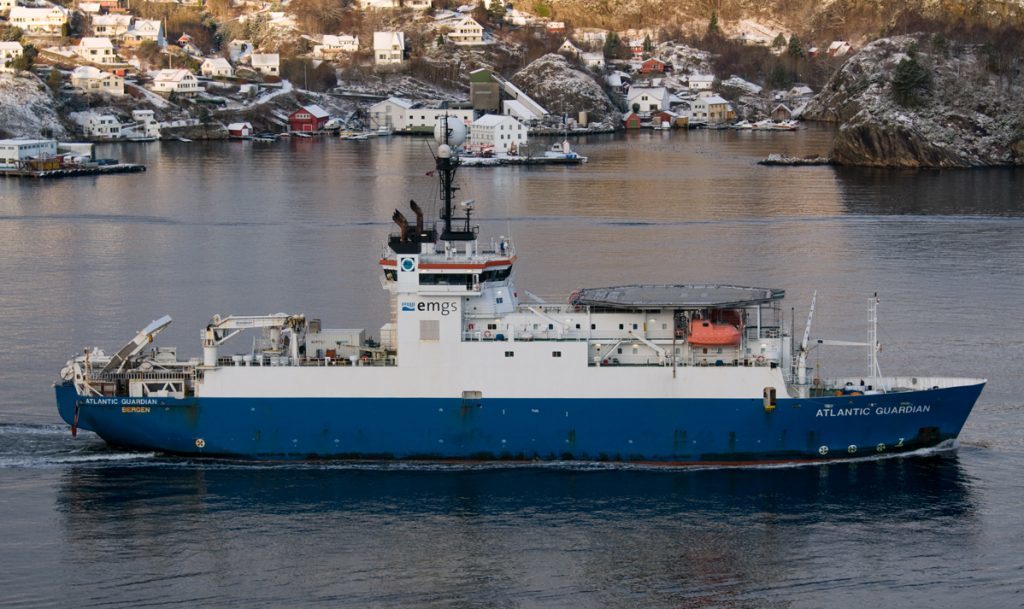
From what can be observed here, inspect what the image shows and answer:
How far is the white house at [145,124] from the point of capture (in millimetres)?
104250

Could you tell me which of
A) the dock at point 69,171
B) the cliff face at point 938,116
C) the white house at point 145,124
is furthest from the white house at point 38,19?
the cliff face at point 938,116

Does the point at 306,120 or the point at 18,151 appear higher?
the point at 306,120

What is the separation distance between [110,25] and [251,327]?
104 m

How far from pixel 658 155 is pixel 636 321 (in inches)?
2569

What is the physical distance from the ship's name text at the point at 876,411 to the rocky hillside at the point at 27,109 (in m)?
78.7

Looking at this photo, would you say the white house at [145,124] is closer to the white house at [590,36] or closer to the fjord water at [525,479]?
the fjord water at [525,479]

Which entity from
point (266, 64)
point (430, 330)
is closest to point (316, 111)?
point (266, 64)

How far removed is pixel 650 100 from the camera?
387 feet

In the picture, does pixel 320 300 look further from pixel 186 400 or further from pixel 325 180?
pixel 325 180

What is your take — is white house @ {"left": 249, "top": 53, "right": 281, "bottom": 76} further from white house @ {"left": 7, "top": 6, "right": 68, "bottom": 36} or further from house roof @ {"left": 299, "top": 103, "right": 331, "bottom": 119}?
white house @ {"left": 7, "top": 6, "right": 68, "bottom": 36}

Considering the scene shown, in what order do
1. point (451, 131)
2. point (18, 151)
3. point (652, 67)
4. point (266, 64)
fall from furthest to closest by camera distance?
point (652, 67)
point (266, 64)
point (18, 151)
point (451, 131)

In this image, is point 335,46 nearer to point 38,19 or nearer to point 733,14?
point 38,19

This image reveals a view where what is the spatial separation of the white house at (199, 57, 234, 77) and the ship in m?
92.3

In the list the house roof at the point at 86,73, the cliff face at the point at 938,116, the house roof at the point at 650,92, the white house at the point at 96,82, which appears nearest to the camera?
the cliff face at the point at 938,116
